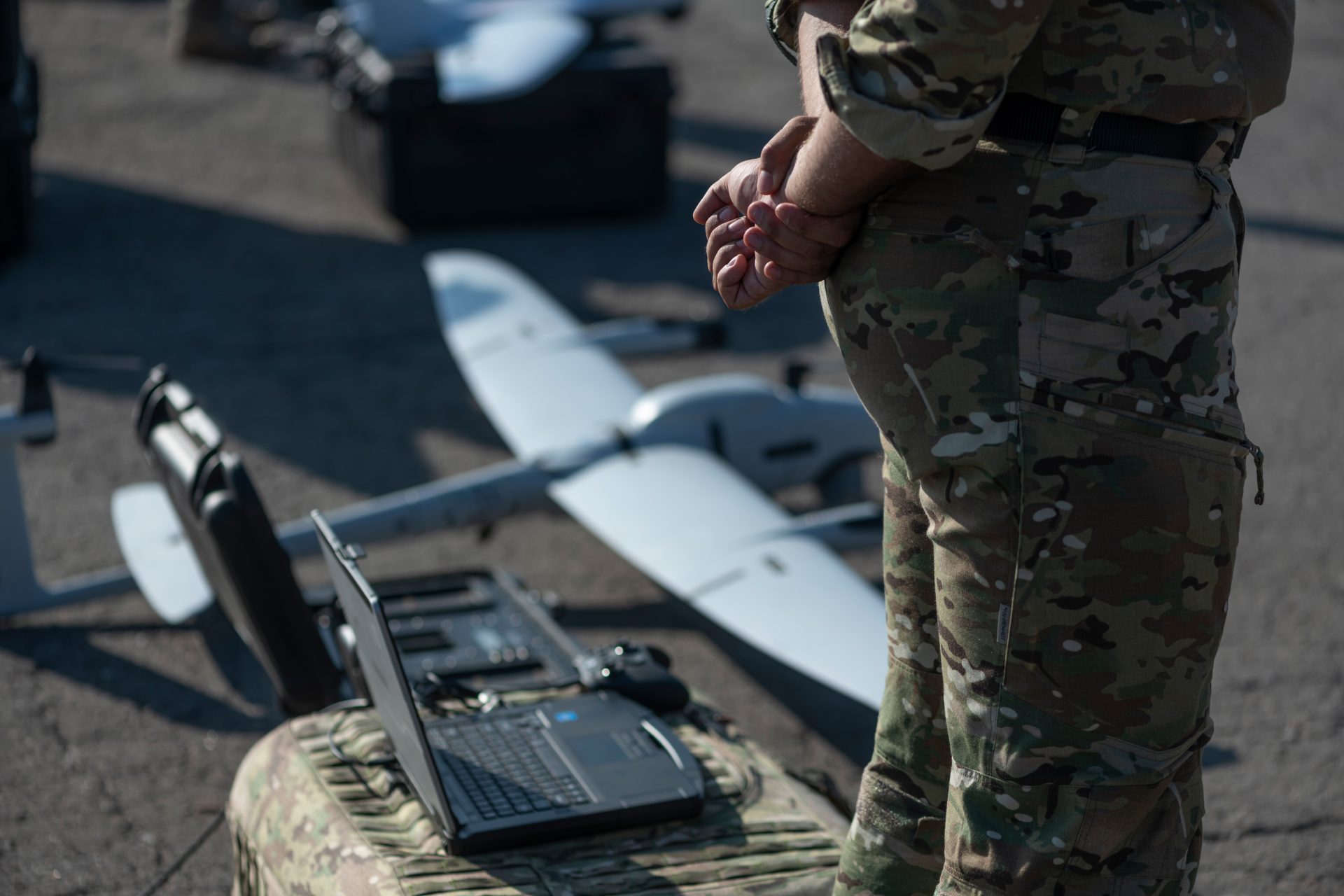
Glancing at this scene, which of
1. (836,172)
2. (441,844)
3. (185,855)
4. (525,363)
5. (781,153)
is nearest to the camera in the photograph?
(836,172)

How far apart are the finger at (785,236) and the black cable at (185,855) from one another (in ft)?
6.25

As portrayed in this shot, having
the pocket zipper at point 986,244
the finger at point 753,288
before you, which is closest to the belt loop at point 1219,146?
the pocket zipper at point 986,244

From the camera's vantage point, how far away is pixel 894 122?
142 centimetres

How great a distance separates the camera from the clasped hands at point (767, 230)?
1.59 meters

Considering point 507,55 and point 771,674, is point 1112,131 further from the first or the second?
point 507,55

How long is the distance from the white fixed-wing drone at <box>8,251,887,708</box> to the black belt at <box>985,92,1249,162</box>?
1520 mm

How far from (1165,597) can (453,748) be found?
124 centimetres

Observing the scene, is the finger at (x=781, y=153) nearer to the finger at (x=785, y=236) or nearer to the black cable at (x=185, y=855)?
the finger at (x=785, y=236)

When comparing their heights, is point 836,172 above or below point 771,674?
above

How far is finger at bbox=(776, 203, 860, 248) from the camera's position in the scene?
1581 mm

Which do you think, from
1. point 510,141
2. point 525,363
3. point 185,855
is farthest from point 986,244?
point 510,141

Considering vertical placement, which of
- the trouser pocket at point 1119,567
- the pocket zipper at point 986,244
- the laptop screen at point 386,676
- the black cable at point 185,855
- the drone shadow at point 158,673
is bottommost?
the drone shadow at point 158,673

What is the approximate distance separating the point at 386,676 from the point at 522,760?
0.32m

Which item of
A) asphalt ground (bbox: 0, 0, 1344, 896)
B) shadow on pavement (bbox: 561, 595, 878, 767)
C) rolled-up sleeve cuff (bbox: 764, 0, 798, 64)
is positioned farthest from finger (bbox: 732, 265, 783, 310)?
asphalt ground (bbox: 0, 0, 1344, 896)
